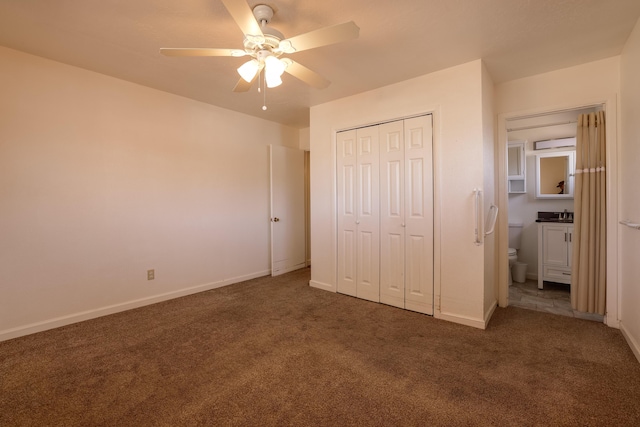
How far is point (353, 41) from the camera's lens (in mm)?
2312

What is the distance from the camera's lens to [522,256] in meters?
4.35

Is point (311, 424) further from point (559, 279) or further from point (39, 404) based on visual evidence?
point (559, 279)

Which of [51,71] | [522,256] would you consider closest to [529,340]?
[522,256]

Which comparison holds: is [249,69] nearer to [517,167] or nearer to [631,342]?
[631,342]

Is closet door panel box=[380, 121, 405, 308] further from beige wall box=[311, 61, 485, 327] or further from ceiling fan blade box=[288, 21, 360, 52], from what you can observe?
ceiling fan blade box=[288, 21, 360, 52]

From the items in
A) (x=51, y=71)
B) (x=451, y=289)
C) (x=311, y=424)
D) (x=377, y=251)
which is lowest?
(x=311, y=424)

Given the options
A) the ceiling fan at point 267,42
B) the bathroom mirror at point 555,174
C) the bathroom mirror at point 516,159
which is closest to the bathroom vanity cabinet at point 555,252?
the bathroom mirror at point 555,174

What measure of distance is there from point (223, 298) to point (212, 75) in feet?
8.07

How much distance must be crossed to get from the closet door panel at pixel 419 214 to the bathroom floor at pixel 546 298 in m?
1.15

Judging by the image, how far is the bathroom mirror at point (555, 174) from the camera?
409 centimetres

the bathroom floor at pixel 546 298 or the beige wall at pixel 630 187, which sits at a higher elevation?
the beige wall at pixel 630 187

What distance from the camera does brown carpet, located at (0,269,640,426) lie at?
1562 mm

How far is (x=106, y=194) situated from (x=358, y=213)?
8.81ft

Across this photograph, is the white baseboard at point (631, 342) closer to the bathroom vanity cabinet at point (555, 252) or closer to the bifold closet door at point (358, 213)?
the bathroom vanity cabinet at point (555, 252)
